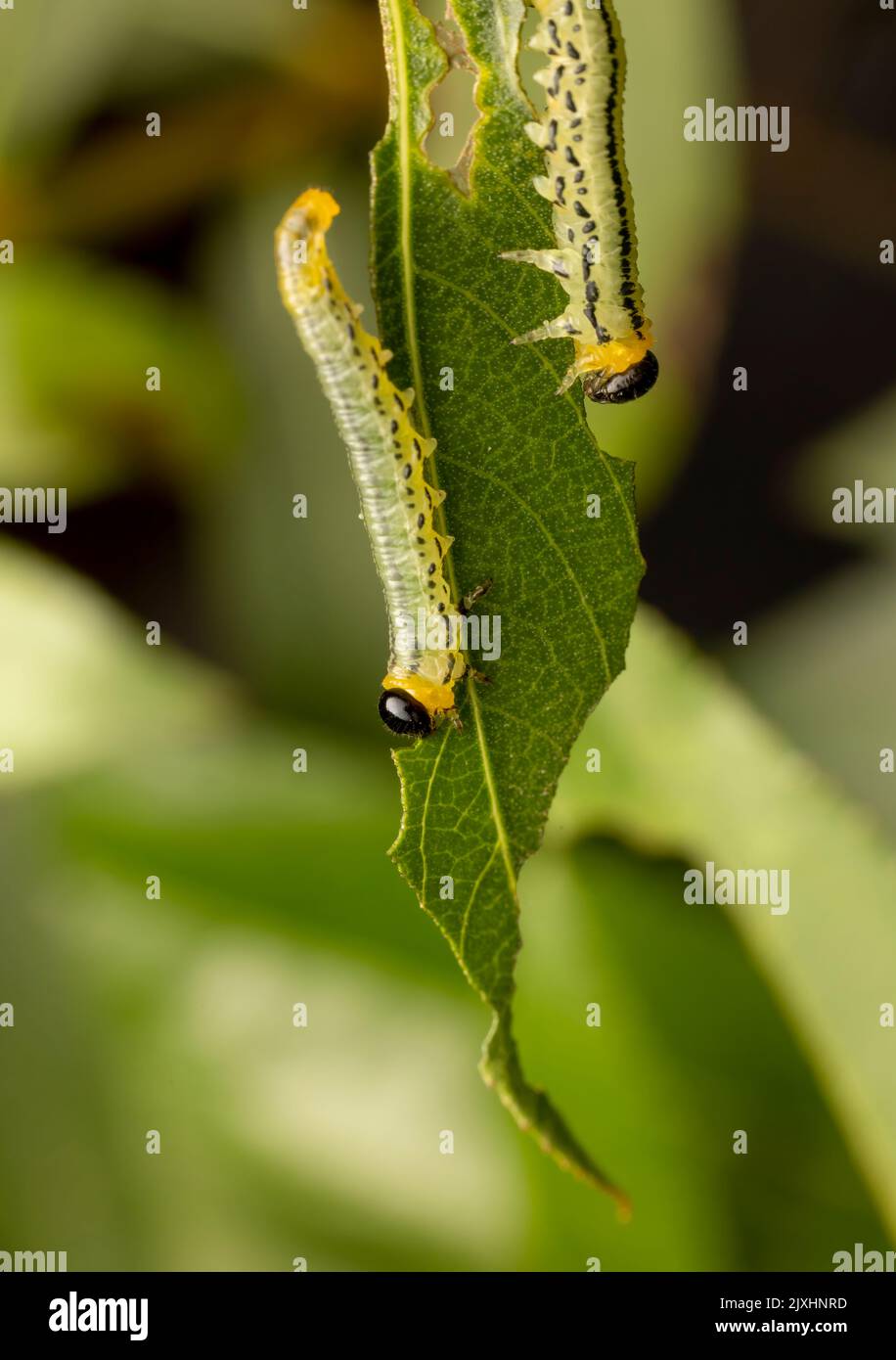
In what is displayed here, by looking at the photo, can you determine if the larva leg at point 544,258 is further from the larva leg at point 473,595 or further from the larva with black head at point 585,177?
the larva leg at point 473,595

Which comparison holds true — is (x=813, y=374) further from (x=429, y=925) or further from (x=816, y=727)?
(x=429, y=925)

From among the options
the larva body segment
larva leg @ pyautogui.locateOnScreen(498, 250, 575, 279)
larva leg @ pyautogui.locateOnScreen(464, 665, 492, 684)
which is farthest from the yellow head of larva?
larva leg @ pyautogui.locateOnScreen(464, 665, 492, 684)

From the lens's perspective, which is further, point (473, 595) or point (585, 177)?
point (473, 595)

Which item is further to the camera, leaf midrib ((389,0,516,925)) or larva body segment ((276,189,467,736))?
larva body segment ((276,189,467,736))

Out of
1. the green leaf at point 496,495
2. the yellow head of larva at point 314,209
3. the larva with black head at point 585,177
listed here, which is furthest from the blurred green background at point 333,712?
the yellow head of larva at point 314,209

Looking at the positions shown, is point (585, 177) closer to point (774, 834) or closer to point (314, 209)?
point (314, 209)

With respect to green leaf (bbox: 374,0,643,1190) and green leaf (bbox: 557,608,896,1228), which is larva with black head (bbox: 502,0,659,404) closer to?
green leaf (bbox: 374,0,643,1190)

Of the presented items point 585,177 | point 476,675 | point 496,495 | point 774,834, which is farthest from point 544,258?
point 774,834
